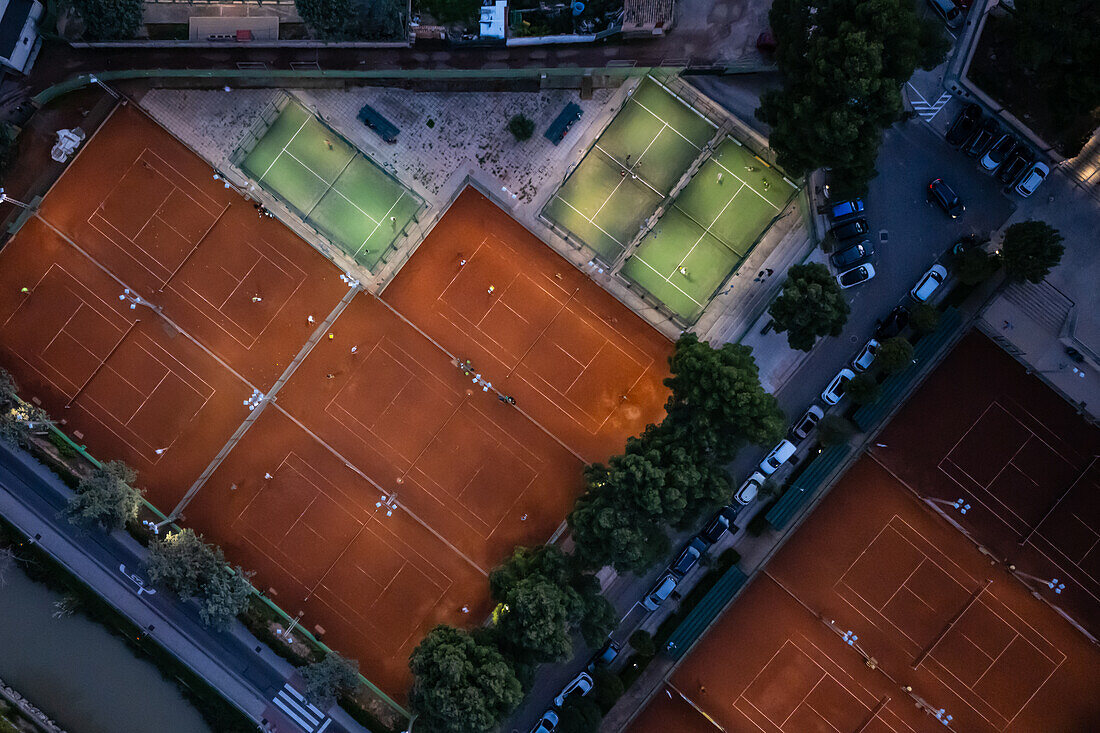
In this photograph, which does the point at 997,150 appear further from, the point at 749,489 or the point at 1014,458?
the point at 749,489

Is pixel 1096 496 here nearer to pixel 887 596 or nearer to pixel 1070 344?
pixel 1070 344

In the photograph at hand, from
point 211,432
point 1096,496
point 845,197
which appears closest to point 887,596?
point 1096,496

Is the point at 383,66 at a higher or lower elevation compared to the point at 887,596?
higher

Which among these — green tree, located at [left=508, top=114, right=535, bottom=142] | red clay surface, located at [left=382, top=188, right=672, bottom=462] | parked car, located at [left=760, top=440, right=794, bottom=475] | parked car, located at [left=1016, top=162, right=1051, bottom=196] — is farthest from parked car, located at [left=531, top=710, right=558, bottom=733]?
parked car, located at [left=1016, top=162, right=1051, bottom=196]

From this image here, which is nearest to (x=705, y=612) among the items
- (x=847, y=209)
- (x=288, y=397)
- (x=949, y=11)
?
(x=847, y=209)

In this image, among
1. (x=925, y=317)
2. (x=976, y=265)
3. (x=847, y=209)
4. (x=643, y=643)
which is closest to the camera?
(x=976, y=265)

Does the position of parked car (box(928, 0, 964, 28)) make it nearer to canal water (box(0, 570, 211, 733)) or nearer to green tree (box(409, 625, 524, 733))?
green tree (box(409, 625, 524, 733))
